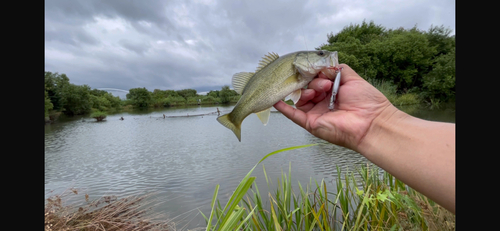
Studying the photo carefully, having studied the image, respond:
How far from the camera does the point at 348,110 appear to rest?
243cm

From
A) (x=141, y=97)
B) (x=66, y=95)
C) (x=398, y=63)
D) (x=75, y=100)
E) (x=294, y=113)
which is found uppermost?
(x=398, y=63)

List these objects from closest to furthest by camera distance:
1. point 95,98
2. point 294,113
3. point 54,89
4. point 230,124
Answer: point 230,124
point 294,113
point 54,89
point 95,98

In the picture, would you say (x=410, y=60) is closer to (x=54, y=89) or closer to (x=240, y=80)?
(x=240, y=80)

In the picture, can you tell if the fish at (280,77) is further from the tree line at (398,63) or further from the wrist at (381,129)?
the tree line at (398,63)

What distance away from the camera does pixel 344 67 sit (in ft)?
8.46

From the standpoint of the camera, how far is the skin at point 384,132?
5.18ft

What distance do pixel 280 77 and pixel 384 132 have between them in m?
1.12

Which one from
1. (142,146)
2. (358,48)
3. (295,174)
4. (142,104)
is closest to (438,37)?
(358,48)

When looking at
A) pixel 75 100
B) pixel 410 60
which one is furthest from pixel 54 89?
pixel 410 60

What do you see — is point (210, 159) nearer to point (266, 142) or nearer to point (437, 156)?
point (266, 142)

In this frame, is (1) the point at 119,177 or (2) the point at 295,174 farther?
(1) the point at 119,177

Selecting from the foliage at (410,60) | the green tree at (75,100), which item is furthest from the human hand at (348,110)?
the green tree at (75,100)

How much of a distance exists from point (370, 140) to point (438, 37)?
2105 inches

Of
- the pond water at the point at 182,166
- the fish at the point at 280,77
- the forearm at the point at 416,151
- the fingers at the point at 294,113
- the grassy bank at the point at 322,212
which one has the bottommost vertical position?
the pond water at the point at 182,166
